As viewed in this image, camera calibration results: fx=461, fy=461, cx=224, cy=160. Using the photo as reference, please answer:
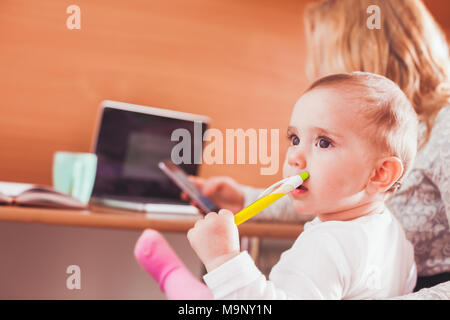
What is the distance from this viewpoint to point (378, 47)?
0.65m

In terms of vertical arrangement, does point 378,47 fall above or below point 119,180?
above

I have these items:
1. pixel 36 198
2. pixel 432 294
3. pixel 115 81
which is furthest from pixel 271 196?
pixel 115 81

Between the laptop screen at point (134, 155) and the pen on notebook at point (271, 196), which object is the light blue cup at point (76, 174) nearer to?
the laptop screen at point (134, 155)

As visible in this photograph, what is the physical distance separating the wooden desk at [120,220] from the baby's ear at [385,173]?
255mm

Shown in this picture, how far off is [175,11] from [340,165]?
909 mm

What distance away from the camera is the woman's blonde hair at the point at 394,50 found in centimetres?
64

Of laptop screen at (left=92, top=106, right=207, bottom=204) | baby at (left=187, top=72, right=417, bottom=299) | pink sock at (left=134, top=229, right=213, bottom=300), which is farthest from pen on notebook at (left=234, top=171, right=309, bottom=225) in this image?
laptop screen at (left=92, top=106, right=207, bottom=204)

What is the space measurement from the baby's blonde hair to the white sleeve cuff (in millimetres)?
176

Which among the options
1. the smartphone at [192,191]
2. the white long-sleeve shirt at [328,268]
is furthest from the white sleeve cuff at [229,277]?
the smartphone at [192,191]

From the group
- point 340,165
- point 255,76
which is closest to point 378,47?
point 340,165
